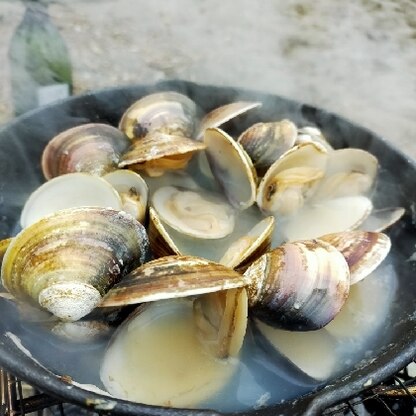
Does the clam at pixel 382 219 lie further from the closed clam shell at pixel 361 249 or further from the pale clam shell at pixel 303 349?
the pale clam shell at pixel 303 349

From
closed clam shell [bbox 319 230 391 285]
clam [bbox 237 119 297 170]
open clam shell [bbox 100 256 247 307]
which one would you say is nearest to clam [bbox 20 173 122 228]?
open clam shell [bbox 100 256 247 307]

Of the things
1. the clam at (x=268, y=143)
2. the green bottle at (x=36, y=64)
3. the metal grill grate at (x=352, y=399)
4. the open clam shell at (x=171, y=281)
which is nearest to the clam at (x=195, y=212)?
the clam at (x=268, y=143)

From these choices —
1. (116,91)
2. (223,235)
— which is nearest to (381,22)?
(116,91)

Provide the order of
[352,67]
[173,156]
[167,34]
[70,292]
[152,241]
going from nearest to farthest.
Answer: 1. [70,292]
2. [152,241]
3. [173,156]
4. [352,67]
5. [167,34]

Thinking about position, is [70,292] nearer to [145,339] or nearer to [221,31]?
[145,339]

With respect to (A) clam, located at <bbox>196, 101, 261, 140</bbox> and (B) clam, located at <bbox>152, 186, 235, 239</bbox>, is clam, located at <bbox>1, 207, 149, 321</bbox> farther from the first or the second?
(A) clam, located at <bbox>196, 101, 261, 140</bbox>

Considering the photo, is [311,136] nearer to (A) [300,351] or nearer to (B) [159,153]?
(B) [159,153]
